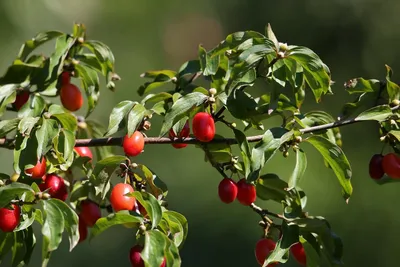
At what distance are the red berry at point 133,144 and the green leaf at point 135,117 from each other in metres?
0.02

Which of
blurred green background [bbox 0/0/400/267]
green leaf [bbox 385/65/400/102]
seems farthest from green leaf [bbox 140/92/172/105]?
blurred green background [bbox 0/0/400/267]

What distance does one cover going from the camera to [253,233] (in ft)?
11.8

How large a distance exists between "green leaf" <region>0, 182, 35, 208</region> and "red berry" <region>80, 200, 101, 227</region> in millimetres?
252

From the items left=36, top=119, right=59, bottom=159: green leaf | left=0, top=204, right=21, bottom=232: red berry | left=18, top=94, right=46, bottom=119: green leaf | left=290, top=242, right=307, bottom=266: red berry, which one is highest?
left=36, top=119, right=59, bottom=159: green leaf

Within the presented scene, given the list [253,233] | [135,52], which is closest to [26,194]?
[253,233]

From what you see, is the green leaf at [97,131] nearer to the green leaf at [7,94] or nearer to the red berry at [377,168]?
Result: the green leaf at [7,94]

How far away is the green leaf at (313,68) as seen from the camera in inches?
48.0

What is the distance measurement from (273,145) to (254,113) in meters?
0.09

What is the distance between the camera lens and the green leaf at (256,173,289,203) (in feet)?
4.44

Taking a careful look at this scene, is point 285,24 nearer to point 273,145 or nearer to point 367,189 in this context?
point 367,189

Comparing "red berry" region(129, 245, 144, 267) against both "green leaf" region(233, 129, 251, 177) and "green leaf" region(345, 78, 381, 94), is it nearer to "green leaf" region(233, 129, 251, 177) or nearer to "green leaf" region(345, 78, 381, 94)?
"green leaf" region(233, 129, 251, 177)

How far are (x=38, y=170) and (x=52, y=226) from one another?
14 centimetres

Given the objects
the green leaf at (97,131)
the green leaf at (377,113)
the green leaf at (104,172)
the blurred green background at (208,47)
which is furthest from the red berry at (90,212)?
the blurred green background at (208,47)

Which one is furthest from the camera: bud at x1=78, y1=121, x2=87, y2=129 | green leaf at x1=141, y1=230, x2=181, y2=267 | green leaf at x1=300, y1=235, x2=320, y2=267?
bud at x1=78, y1=121, x2=87, y2=129
